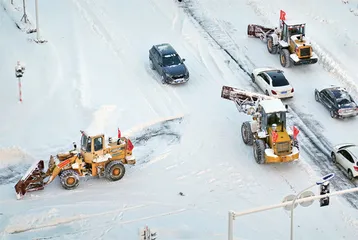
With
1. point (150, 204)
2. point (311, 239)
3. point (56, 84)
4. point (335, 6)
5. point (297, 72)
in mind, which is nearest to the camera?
point (311, 239)

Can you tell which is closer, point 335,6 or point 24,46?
point 24,46

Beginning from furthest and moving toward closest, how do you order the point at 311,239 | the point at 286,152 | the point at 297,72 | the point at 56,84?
the point at 297,72 < the point at 56,84 < the point at 286,152 < the point at 311,239

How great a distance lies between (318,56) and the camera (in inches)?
1742

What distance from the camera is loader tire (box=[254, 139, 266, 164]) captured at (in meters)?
33.7

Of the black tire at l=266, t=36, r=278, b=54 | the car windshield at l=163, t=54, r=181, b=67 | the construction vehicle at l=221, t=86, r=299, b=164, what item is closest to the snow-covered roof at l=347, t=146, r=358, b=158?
the construction vehicle at l=221, t=86, r=299, b=164

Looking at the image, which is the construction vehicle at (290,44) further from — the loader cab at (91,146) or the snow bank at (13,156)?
the snow bank at (13,156)

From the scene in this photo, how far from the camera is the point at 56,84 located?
129ft

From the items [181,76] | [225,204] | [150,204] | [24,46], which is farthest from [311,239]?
[24,46]

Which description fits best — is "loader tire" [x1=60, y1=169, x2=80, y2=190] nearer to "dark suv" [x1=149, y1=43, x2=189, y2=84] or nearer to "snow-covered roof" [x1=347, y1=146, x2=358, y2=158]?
"dark suv" [x1=149, y1=43, x2=189, y2=84]

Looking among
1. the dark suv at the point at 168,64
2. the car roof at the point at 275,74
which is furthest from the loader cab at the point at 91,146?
the car roof at the point at 275,74

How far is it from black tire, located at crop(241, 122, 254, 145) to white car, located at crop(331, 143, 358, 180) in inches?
153

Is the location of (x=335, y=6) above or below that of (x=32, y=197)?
above

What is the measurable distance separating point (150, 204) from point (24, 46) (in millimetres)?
15828

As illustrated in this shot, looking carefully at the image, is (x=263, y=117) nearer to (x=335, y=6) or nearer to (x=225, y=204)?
(x=225, y=204)
